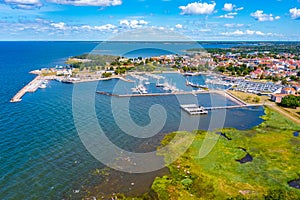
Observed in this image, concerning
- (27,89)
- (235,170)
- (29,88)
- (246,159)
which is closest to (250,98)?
(246,159)

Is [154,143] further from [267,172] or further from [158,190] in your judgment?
[267,172]

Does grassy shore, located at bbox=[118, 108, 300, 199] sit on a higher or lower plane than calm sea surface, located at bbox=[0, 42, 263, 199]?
lower

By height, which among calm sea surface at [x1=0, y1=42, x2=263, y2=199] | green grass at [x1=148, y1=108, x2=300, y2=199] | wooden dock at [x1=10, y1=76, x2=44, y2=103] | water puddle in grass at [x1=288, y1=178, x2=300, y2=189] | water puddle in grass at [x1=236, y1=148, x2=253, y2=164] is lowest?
water puddle in grass at [x1=288, y1=178, x2=300, y2=189]

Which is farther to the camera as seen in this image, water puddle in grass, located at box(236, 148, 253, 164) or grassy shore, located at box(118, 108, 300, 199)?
water puddle in grass, located at box(236, 148, 253, 164)

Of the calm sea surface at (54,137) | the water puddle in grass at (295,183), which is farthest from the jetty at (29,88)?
the water puddle in grass at (295,183)

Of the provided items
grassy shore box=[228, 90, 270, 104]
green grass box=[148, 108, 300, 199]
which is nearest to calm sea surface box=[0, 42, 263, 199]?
grassy shore box=[228, 90, 270, 104]

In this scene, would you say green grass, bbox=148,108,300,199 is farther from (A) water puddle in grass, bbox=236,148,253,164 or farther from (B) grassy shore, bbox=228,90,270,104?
(B) grassy shore, bbox=228,90,270,104

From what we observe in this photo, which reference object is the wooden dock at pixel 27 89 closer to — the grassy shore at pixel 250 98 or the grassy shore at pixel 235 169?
the grassy shore at pixel 235 169

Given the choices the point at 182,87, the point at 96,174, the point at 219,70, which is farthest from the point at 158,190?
the point at 219,70
